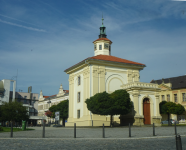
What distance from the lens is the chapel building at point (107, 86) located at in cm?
3216

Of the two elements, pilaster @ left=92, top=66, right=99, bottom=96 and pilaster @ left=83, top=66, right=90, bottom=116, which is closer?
pilaster @ left=92, top=66, right=99, bottom=96

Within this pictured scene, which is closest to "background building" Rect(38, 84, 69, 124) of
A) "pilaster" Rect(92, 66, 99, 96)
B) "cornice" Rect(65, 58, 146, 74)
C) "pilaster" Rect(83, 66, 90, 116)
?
"cornice" Rect(65, 58, 146, 74)

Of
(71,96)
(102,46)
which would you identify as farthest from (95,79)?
(102,46)

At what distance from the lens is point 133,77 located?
3800 centimetres

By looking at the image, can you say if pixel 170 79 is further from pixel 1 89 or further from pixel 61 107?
pixel 1 89

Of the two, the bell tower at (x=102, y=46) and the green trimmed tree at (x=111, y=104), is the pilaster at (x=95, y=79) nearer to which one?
the green trimmed tree at (x=111, y=104)

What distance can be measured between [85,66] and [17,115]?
12.3 m

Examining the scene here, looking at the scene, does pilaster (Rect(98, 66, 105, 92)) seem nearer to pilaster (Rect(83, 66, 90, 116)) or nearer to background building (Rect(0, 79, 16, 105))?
pilaster (Rect(83, 66, 90, 116))

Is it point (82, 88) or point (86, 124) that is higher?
point (82, 88)

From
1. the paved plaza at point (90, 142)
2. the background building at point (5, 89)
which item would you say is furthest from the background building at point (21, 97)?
the paved plaza at point (90, 142)

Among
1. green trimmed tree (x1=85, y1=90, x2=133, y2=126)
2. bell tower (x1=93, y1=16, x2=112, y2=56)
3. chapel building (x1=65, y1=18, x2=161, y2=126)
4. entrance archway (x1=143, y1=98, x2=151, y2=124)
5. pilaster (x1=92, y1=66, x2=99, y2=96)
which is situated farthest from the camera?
bell tower (x1=93, y1=16, x2=112, y2=56)

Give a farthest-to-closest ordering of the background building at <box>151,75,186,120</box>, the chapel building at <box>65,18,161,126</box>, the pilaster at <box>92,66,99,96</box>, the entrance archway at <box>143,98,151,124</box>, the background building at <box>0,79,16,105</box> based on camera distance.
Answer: the background building at <box>0,79,16,105</box> → the background building at <box>151,75,186,120</box> → the pilaster at <box>92,66,99,96</box> → the entrance archway at <box>143,98,151,124</box> → the chapel building at <box>65,18,161,126</box>

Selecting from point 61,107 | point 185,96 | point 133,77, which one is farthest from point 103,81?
point 185,96

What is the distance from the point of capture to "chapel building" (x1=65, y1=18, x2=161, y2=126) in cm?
3216
